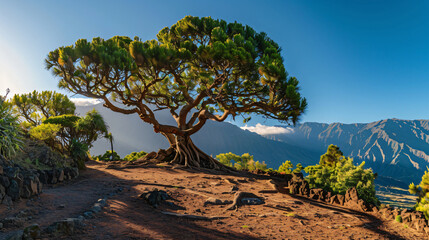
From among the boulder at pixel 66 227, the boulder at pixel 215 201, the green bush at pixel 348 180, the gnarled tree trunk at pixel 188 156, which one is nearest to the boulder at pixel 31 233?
the boulder at pixel 66 227

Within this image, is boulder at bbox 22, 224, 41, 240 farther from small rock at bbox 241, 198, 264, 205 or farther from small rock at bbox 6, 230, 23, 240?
small rock at bbox 241, 198, 264, 205

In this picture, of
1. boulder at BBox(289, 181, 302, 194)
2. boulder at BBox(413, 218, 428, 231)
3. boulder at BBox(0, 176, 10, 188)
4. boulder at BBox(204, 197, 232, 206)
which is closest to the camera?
boulder at BBox(0, 176, 10, 188)

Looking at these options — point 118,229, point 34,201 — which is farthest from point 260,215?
point 34,201

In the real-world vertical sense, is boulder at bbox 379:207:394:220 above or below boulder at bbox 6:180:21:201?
below

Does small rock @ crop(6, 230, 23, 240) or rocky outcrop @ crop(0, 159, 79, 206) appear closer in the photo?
small rock @ crop(6, 230, 23, 240)

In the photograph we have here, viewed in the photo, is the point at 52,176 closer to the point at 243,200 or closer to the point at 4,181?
the point at 4,181

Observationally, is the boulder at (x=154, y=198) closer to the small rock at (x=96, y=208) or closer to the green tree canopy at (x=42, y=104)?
the small rock at (x=96, y=208)

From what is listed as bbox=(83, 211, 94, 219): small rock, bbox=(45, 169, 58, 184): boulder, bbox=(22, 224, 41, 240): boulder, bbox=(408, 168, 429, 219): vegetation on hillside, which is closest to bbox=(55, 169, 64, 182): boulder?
bbox=(45, 169, 58, 184): boulder

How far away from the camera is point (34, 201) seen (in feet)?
20.3

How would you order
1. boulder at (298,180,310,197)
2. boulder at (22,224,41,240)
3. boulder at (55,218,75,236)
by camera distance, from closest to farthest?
boulder at (22,224,41,240) → boulder at (55,218,75,236) → boulder at (298,180,310,197)

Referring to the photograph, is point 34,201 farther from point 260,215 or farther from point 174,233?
point 260,215

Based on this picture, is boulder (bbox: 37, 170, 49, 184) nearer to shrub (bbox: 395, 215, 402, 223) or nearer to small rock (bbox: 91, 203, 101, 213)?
small rock (bbox: 91, 203, 101, 213)

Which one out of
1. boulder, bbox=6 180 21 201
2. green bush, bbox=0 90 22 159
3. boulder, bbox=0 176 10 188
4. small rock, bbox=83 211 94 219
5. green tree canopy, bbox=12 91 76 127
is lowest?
small rock, bbox=83 211 94 219

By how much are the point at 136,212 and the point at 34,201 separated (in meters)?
2.88
